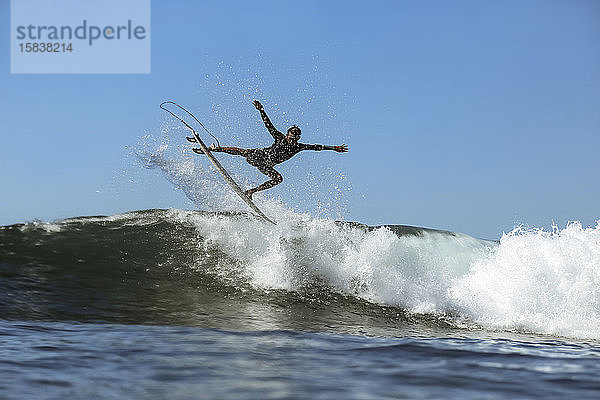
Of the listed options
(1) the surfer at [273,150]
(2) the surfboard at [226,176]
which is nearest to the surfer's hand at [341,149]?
(1) the surfer at [273,150]

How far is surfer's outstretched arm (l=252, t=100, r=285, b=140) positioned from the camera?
28.7 feet

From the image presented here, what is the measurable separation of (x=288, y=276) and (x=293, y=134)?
242 centimetres

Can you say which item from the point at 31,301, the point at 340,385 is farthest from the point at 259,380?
the point at 31,301

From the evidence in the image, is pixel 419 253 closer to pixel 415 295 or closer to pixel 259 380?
pixel 415 295

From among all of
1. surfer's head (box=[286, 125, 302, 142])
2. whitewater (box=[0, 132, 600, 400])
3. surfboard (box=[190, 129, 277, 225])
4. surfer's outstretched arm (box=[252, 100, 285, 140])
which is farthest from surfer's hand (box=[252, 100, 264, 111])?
whitewater (box=[0, 132, 600, 400])

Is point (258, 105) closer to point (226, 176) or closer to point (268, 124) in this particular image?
point (268, 124)

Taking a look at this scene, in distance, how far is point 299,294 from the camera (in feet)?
27.7

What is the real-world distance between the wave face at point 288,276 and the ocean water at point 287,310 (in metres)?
0.03

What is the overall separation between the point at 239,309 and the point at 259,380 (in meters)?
4.01

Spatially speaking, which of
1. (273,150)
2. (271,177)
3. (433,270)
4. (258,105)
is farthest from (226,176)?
(433,270)

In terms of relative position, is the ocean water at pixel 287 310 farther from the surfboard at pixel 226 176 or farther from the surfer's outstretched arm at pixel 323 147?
the surfer's outstretched arm at pixel 323 147

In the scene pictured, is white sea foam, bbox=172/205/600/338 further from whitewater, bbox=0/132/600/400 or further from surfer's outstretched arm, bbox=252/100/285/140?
surfer's outstretched arm, bbox=252/100/285/140

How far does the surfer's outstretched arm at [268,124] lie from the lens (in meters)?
8.74

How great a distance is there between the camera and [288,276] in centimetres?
905
